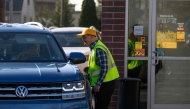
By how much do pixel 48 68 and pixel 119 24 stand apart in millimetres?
3266

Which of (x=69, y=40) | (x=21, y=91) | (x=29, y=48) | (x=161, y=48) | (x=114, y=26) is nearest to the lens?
(x=21, y=91)

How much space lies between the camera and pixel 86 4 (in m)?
53.0

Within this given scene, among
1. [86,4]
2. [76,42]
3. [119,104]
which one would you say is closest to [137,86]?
[119,104]

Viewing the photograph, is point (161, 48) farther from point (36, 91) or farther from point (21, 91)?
point (21, 91)

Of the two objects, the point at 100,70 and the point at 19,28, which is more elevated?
the point at 19,28

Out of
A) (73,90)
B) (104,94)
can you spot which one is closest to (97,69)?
(104,94)

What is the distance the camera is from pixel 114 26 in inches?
400

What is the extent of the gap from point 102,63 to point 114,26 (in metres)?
1.86

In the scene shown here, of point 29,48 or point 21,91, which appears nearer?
point 21,91

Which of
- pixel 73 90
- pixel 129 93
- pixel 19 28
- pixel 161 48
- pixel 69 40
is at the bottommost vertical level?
pixel 129 93

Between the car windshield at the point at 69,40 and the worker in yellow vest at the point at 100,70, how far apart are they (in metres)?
7.00

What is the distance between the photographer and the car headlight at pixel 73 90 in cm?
685

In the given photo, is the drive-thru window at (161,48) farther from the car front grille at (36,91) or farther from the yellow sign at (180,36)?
the car front grille at (36,91)

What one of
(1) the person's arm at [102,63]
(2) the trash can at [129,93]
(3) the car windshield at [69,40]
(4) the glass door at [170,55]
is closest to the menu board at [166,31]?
(4) the glass door at [170,55]
